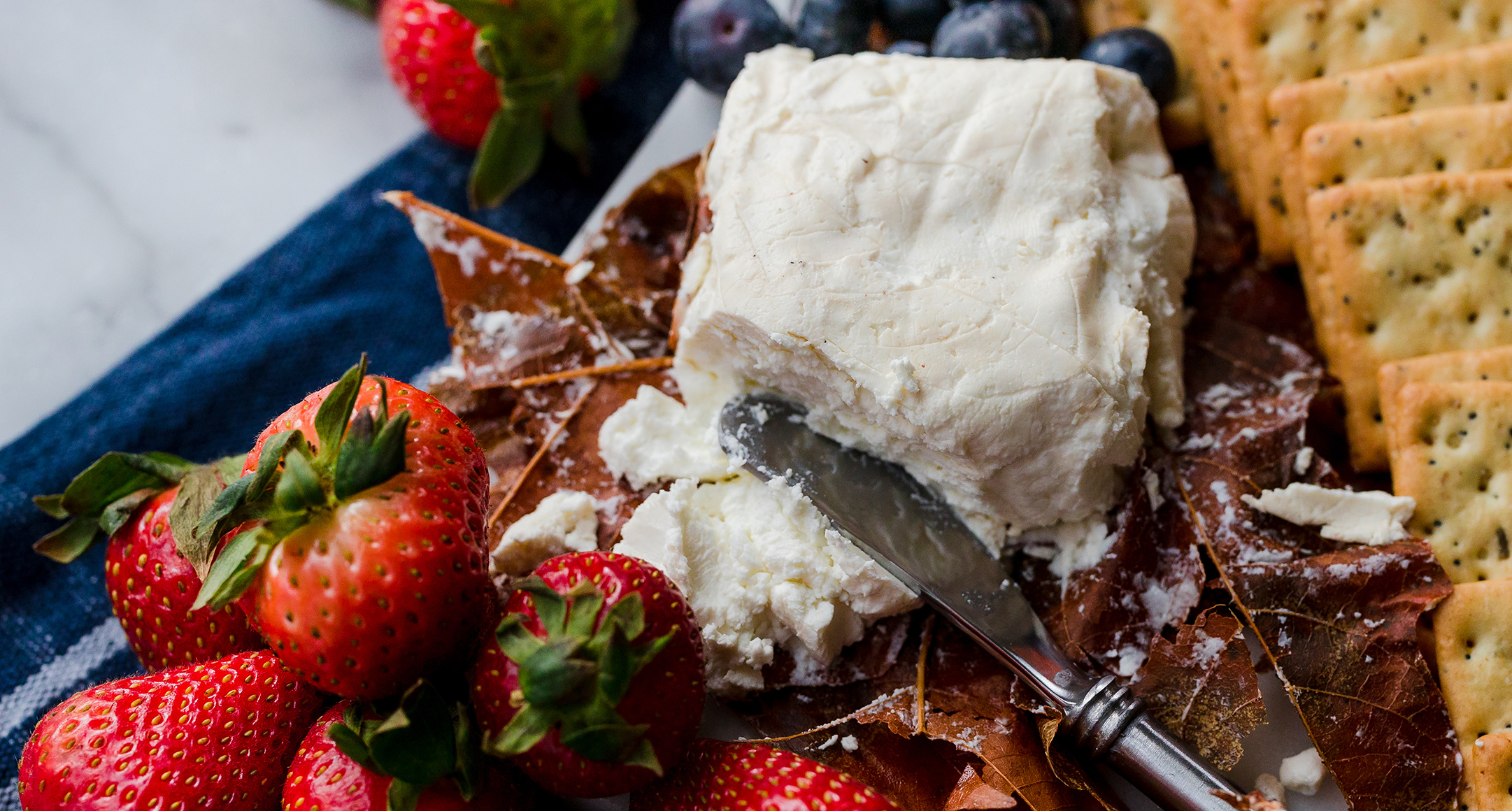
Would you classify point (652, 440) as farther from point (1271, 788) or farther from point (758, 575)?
point (1271, 788)

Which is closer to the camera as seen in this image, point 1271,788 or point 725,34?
point 1271,788

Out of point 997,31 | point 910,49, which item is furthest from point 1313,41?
point 910,49

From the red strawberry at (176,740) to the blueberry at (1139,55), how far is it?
67.8 inches

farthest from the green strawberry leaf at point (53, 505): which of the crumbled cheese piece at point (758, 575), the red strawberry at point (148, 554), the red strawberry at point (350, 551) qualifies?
the crumbled cheese piece at point (758, 575)

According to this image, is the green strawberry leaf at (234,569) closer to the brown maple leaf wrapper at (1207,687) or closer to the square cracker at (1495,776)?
the brown maple leaf wrapper at (1207,687)

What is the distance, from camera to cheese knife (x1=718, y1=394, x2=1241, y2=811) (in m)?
1.39

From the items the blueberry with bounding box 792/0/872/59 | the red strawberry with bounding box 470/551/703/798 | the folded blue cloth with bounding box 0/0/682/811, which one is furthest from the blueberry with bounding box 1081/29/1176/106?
the red strawberry with bounding box 470/551/703/798

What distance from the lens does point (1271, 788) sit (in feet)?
4.78

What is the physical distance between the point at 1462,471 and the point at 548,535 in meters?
1.44

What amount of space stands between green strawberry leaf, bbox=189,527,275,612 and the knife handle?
111 cm

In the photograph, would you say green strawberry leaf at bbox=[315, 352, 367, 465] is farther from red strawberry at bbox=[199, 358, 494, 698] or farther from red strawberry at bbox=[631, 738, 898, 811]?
red strawberry at bbox=[631, 738, 898, 811]

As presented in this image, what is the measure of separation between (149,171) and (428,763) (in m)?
1.72

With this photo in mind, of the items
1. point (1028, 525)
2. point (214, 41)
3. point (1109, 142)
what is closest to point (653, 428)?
point (1028, 525)

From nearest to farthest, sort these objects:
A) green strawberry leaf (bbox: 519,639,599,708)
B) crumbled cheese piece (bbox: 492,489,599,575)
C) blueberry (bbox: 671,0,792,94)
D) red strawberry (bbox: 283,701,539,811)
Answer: green strawberry leaf (bbox: 519,639,599,708)
red strawberry (bbox: 283,701,539,811)
crumbled cheese piece (bbox: 492,489,599,575)
blueberry (bbox: 671,0,792,94)
